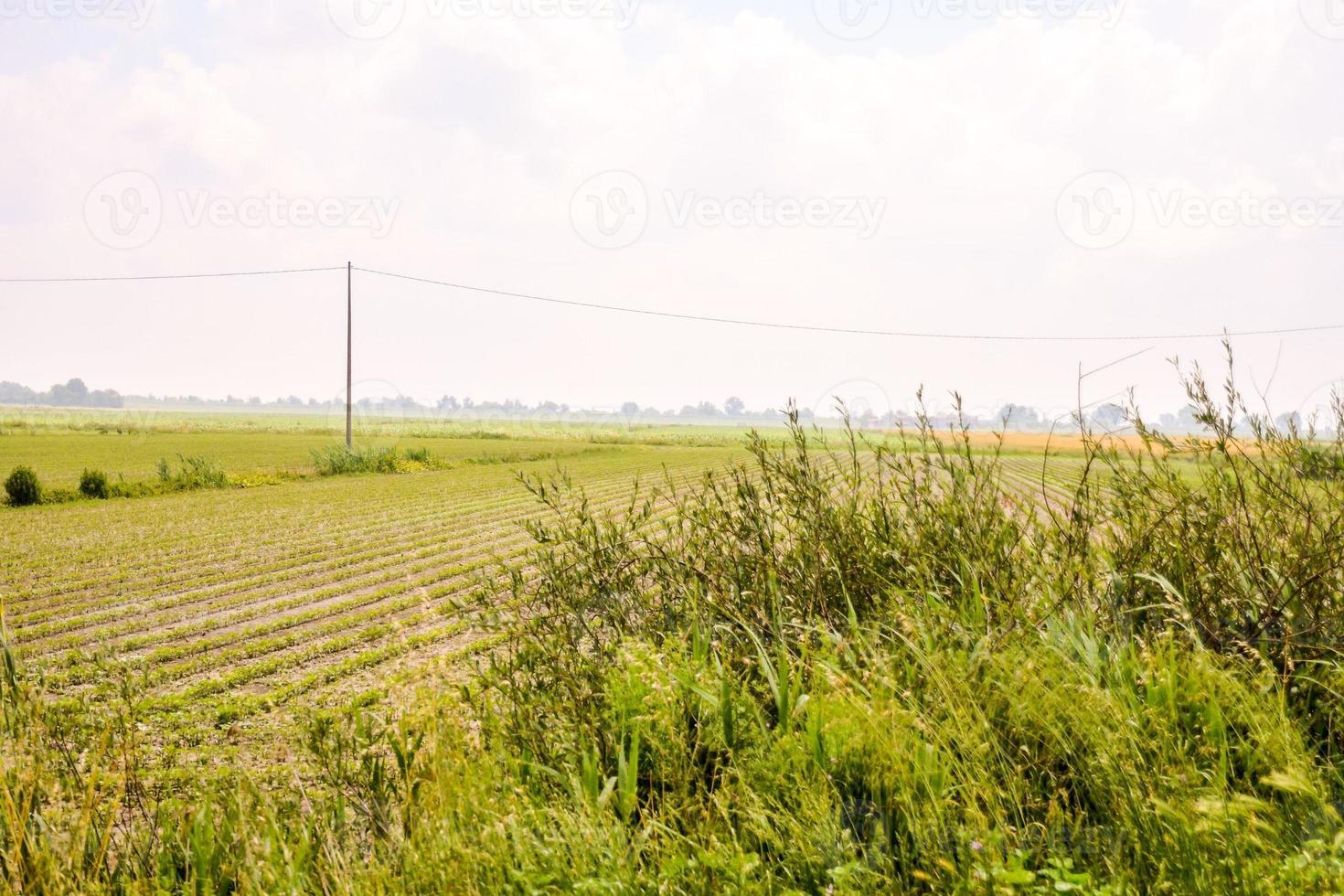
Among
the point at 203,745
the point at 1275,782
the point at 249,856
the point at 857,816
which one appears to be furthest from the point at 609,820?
the point at 203,745

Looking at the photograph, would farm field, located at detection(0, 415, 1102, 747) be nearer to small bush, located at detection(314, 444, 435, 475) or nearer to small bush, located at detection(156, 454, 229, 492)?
small bush, located at detection(156, 454, 229, 492)

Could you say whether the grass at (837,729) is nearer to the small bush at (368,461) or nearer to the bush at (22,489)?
the bush at (22,489)

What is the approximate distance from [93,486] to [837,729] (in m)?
28.9

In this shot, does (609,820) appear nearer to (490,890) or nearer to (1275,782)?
(490,890)

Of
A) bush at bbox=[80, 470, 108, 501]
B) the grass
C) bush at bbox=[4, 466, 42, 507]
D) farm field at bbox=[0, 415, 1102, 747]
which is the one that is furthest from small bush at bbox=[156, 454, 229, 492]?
the grass

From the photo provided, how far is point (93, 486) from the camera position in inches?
924

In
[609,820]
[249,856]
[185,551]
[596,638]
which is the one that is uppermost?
[596,638]

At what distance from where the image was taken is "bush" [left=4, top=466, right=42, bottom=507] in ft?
72.0

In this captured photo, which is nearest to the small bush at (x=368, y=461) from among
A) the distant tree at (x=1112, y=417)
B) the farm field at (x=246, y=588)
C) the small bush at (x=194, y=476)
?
the small bush at (x=194, y=476)

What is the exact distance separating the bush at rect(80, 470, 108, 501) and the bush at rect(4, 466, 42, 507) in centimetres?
117

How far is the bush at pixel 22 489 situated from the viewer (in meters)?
21.9

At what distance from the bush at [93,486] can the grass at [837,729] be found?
23.5 meters

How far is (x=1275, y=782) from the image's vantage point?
6.10 feet

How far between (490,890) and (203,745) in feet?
15.8
